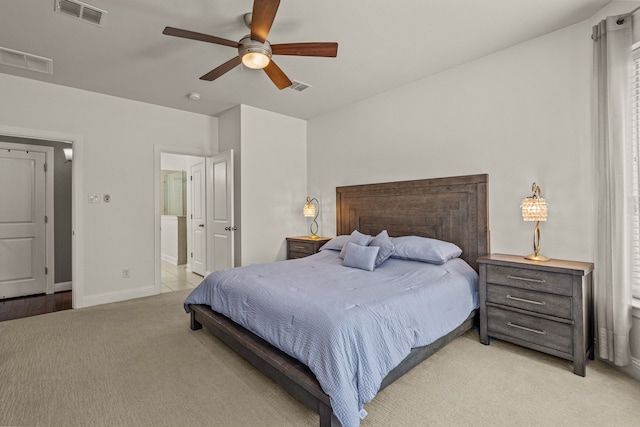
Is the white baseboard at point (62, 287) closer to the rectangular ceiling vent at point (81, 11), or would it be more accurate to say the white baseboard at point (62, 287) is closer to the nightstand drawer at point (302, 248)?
the nightstand drawer at point (302, 248)

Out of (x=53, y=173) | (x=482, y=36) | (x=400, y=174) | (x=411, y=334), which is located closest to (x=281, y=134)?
(x=400, y=174)

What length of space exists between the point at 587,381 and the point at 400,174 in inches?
103

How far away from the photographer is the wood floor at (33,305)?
3775mm

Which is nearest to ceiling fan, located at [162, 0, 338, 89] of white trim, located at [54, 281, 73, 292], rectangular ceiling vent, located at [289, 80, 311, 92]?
rectangular ceiling vent, located at [289, 80, 311, 92]

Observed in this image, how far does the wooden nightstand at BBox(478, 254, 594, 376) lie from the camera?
232 cm

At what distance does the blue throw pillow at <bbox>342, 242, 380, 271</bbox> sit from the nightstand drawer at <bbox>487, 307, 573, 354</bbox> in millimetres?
1099

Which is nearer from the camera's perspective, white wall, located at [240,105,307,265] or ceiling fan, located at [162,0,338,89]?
ceiling fan, located at [162,0,338,89]

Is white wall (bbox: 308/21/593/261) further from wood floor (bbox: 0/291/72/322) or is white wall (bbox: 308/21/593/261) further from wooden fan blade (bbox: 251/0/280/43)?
wood floor (bbox: 0/291/72/322)

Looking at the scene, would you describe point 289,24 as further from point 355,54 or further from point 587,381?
point 587,381

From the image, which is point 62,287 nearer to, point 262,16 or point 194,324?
point 194,324

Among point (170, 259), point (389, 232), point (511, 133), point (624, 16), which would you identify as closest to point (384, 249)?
point (389, 232)

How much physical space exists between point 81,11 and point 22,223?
3.61 metres

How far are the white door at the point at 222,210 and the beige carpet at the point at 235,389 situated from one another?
1727 mm

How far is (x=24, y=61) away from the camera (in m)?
3.21
